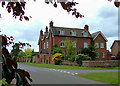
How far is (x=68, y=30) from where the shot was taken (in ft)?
134

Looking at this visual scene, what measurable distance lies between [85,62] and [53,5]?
2353cm

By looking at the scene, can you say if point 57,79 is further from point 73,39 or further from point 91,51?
point 73,39

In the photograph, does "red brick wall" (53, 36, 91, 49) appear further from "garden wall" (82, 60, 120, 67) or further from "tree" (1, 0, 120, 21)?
"tree" (1, 0, 120, 21)

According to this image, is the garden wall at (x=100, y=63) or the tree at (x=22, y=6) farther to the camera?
the garden wall at (x=100, y=63)

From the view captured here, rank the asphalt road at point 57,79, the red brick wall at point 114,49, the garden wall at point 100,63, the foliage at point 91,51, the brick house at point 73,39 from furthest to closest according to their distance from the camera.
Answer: the red brick wall at point 114,49, the brick house at point 73,39, the foliage at point 91,51, the garden wall at point 100,63, the asphalt road at point 57,79

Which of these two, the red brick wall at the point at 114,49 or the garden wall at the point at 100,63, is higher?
the red brick wall at the point at 114,49

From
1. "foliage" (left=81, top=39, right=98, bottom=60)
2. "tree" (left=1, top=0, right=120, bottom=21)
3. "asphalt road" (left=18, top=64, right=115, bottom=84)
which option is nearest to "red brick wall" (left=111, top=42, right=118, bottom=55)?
"foliage" (left=81, top=39, right=98, bottom=60)

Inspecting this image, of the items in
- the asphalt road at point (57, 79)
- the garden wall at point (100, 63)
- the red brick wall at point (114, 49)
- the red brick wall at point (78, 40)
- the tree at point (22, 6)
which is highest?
the red brick wall at point (78, 40)

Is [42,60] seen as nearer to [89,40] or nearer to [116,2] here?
[89,40]

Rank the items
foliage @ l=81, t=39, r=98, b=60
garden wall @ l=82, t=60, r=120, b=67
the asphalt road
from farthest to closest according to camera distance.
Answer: foliage @ l=81, t=39, r=98, b=60 < garden wall @ l=82, t=60, r=120, b=67 < the asphalt road

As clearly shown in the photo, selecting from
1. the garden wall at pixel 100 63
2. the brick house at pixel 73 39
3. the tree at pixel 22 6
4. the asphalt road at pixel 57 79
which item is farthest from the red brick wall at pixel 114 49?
the tree at pixel 22 6

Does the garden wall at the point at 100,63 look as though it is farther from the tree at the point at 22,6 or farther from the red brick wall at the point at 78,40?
the tree at the point at 22,6

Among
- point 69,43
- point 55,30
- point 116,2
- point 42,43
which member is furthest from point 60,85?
point 42,43

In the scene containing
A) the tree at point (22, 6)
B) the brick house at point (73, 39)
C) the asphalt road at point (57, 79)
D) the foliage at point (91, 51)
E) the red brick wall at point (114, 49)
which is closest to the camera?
the tree at point (22, 6)
